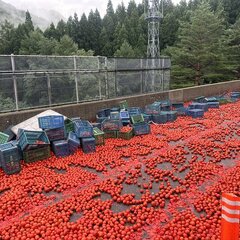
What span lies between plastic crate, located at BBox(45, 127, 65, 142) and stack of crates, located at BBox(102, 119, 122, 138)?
174 centimetres

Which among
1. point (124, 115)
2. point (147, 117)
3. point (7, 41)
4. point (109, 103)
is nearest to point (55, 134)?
point (124, 115)

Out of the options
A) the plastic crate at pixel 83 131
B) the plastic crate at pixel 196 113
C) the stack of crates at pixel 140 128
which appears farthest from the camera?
the plastic crate at pixel 196 113

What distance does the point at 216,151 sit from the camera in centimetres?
743

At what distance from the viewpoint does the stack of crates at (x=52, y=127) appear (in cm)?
730

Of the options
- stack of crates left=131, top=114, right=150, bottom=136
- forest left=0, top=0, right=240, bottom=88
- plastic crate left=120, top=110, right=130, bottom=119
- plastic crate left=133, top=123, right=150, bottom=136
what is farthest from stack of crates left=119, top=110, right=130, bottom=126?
forest left=0, top=0, right=240, bottom=88

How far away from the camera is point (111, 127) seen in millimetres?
8805

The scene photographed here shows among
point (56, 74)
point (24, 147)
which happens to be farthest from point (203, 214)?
point (56, 74)

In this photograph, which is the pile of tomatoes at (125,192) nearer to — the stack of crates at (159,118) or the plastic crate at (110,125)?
the plastic crate at (110,125)

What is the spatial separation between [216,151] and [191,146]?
761 millimetres

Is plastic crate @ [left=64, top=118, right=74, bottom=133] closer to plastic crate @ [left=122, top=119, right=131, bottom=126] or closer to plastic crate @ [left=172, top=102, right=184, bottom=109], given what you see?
plastic crate @ [left=122, top=119, right=131, bottom=126]

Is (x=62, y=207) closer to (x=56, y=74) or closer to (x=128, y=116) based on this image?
(x=128, y=116)

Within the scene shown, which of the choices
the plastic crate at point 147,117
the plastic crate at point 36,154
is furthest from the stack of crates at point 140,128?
the plastic crate at point 36,154

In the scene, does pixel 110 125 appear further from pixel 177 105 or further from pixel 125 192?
pixel 177 105

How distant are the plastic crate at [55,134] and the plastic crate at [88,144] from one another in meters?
0.62
